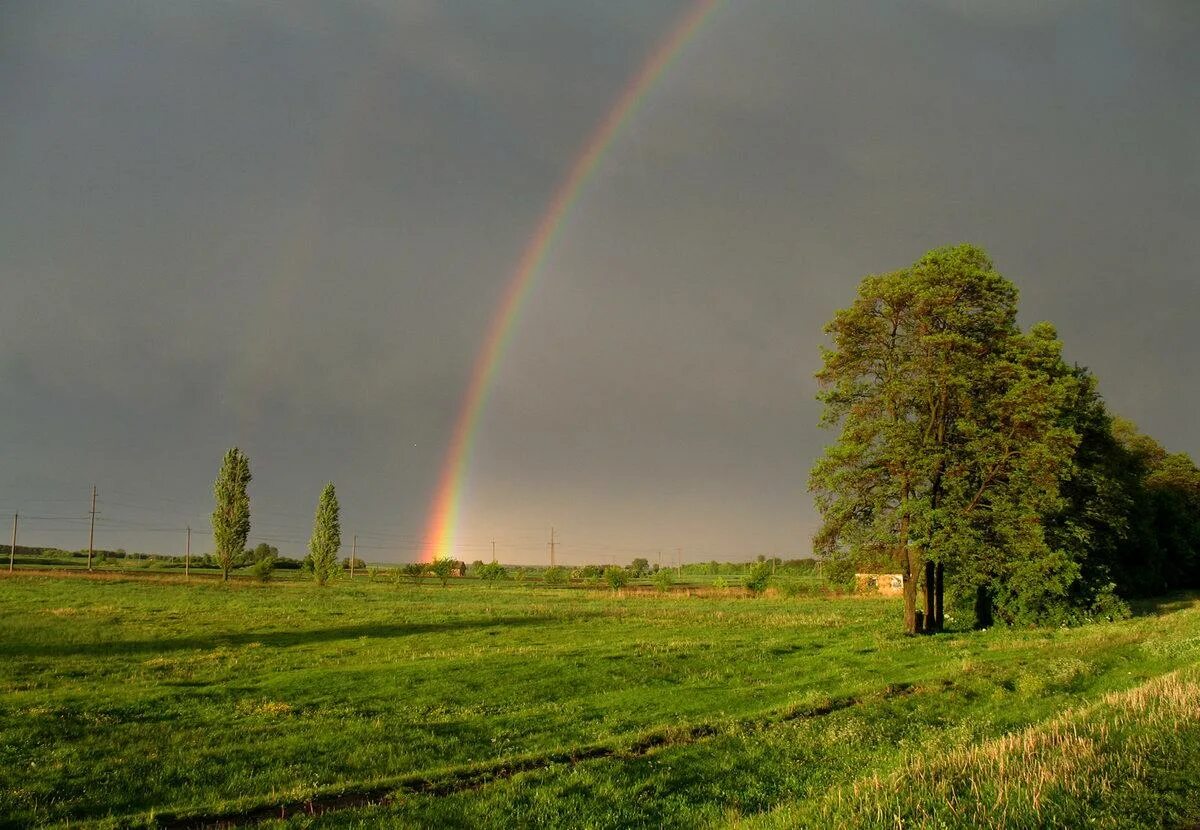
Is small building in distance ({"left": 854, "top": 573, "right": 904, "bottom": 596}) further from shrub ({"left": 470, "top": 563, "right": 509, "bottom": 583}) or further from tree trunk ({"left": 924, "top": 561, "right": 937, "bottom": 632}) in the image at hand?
shrub ({"left": 470, "top": 563, "right": 509, "bottom": 583})

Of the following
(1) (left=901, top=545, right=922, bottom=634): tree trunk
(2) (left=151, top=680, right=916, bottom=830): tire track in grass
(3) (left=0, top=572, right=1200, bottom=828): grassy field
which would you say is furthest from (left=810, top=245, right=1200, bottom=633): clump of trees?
(2) (left=151, top=680, right=916, bottom=830): tire track in grass

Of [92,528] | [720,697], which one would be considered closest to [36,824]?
[720,697]

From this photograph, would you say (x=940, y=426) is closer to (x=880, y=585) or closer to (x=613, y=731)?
(x=613, y=731)

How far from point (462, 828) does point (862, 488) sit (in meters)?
33.3

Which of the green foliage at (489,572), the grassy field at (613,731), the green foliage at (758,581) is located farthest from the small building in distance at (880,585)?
the green foliage at (489,572)

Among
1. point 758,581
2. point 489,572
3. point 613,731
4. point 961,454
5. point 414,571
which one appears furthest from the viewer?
point 489,572

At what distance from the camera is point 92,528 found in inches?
5079

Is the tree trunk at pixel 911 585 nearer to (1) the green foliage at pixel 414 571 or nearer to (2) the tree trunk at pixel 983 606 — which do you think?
(2) the tree trunk at pixel 983 606

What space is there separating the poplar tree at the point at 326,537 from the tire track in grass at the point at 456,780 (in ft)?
406

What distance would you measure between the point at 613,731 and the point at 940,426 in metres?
29.2

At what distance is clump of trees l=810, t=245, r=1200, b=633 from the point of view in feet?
118

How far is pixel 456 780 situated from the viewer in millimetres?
13383

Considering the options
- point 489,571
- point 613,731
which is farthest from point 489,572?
point 613,731

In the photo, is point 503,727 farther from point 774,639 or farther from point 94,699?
point 774,639
